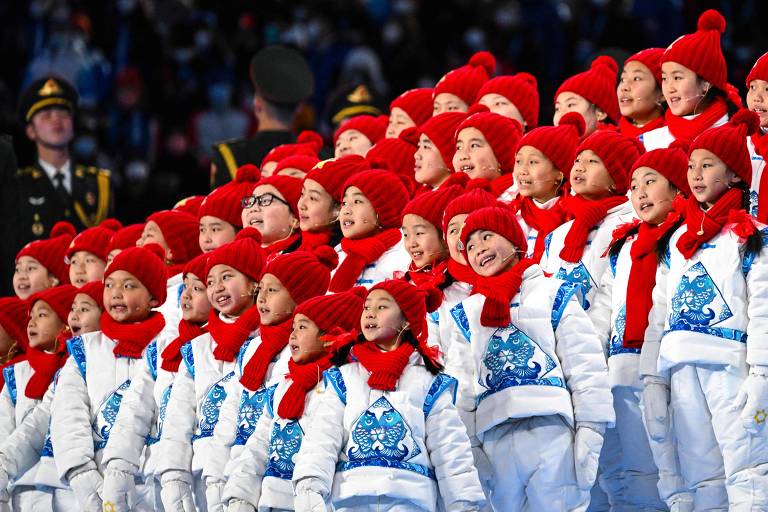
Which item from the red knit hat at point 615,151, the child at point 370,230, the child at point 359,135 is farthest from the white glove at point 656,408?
the child at point 359,135

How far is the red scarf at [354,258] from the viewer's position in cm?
760

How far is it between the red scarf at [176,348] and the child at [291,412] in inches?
39.7

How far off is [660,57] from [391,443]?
2807 mm

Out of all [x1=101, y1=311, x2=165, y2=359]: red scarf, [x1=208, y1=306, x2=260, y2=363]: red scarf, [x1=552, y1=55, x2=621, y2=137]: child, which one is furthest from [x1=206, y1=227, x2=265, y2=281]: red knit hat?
[x1=552, y1=55, x2=621, y2=137]: child

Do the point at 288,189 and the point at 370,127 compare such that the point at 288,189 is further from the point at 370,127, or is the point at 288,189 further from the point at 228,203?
the point at 370,127

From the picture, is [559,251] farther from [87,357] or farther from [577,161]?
[87,357]

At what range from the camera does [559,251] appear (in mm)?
7402

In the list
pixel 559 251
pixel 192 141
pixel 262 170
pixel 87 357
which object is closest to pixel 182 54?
pixel 192 141

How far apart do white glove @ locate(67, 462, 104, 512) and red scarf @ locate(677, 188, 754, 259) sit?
2.90m

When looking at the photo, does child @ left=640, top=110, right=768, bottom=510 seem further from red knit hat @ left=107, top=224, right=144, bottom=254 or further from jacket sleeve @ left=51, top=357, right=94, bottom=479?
red knit hat @ left=107, top=224, right=144, bottom=254

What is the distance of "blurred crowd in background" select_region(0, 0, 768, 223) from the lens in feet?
41.6

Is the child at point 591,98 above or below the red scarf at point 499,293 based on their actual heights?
above

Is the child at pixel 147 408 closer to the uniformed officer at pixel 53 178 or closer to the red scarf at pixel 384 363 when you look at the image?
the red scarf at pixel 384 363

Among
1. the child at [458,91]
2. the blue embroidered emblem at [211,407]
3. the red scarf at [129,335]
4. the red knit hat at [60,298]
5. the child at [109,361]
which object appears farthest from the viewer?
the child at [458,91]
